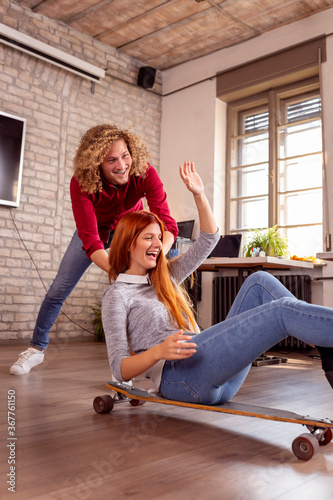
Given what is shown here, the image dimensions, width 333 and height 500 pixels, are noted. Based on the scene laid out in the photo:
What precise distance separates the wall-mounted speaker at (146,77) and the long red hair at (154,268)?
4535 mm

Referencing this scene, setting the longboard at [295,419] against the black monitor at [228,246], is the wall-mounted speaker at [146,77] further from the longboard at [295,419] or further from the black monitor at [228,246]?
the longboard at [295,419]

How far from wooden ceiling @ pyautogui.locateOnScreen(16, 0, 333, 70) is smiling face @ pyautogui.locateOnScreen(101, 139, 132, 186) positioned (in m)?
3.29

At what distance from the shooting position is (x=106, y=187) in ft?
7.09

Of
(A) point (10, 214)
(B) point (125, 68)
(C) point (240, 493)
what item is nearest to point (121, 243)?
(C) point (240, 493)

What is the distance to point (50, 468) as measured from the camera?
3.51 ft

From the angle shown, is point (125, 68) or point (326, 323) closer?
point (326, 323)

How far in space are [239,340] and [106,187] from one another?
3.79ft

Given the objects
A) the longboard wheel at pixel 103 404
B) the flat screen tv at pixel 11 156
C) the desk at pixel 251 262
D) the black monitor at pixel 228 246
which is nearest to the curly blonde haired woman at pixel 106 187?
the longboard wheel at pixel 103 404

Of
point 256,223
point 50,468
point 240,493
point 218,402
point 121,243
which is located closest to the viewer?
point 240,493

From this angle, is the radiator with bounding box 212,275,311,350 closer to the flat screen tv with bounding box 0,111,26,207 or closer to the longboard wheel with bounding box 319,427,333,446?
the flat screen tv with bounding box 0,111,26,207

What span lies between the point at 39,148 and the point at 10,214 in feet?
2.52

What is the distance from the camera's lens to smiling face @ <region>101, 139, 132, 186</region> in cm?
200

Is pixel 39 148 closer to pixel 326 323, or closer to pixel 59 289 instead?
pixel 59 289

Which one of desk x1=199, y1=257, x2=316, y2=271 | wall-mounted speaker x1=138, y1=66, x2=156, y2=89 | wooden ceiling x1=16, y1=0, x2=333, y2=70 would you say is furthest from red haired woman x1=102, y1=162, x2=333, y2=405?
wall-mounted speaker x1=138, y1=66, x2=156, y2=89
